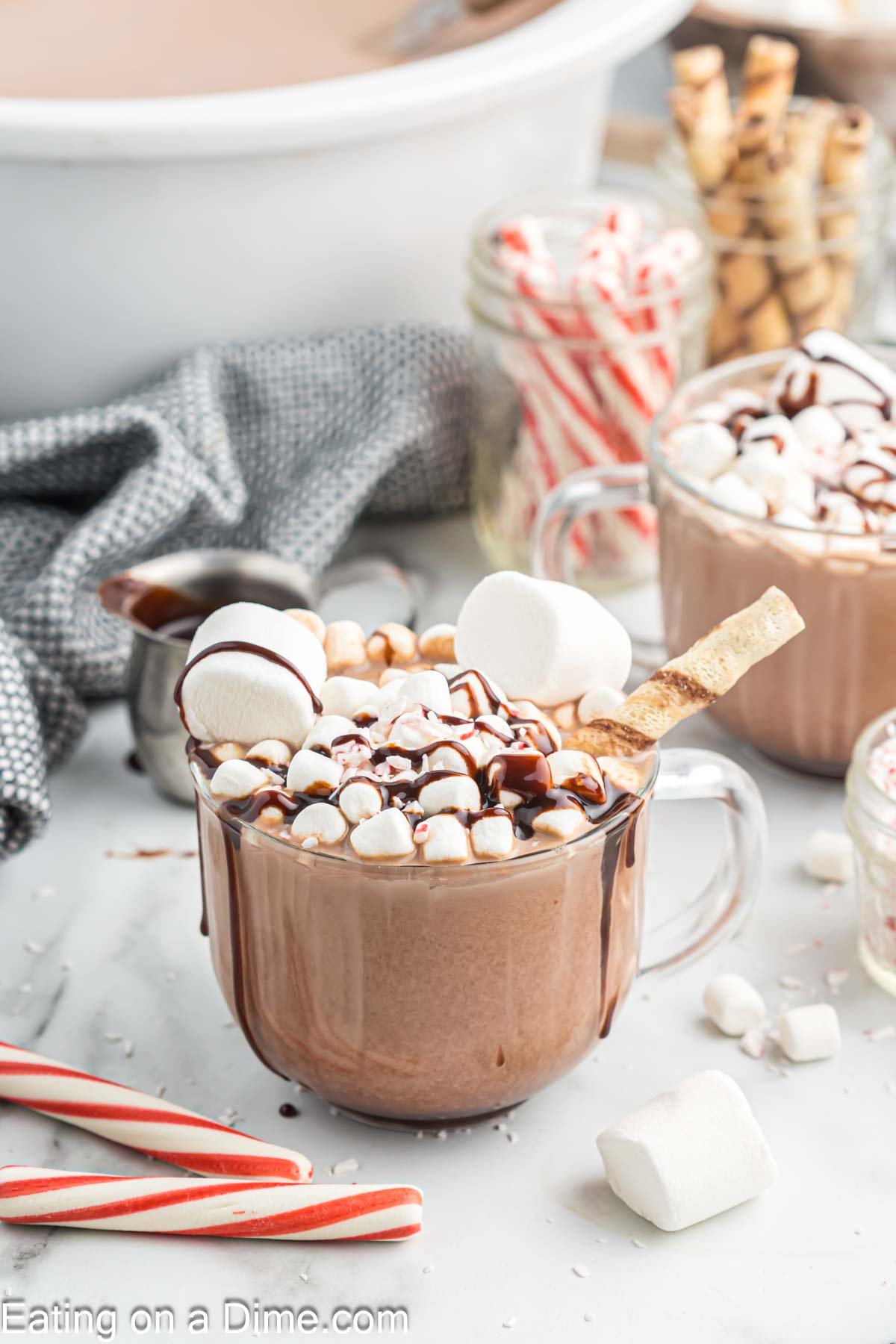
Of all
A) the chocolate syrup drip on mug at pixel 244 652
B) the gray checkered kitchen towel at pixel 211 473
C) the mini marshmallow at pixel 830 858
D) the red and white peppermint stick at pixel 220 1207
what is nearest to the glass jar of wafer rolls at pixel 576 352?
the gray checkered kitchen towel at pixel 211 473

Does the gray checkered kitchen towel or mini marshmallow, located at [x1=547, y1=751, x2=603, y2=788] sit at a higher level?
mini marshmallow, located at [x1=547, y1=751, x2=603, y2=788]

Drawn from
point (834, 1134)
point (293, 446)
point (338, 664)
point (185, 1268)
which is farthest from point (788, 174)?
point (185, 1268)

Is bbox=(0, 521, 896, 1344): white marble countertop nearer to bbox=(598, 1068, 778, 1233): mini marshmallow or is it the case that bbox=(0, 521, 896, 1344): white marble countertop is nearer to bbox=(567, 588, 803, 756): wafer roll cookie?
bbox=(598, 1068, 778, 1233): mini marshmallow

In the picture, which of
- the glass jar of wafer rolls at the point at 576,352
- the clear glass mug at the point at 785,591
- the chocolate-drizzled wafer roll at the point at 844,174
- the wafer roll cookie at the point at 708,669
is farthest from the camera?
the chocolate-drizzled wafer roll at the point at 844,174

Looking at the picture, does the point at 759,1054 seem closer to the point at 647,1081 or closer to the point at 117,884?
the point at 647,1081

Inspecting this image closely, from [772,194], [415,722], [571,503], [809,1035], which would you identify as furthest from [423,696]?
[772,194]

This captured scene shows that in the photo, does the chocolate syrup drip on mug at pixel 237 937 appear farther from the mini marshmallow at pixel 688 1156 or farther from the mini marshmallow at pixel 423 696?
the mini marshmallow at pixel 688 1156

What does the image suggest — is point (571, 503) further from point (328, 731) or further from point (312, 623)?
point (328, 731)

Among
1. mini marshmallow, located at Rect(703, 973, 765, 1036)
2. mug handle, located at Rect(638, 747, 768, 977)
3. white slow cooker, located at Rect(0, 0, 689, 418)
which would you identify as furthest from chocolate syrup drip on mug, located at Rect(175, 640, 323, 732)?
white slow cooker, located at Rect(0, 0, 689, 418)
